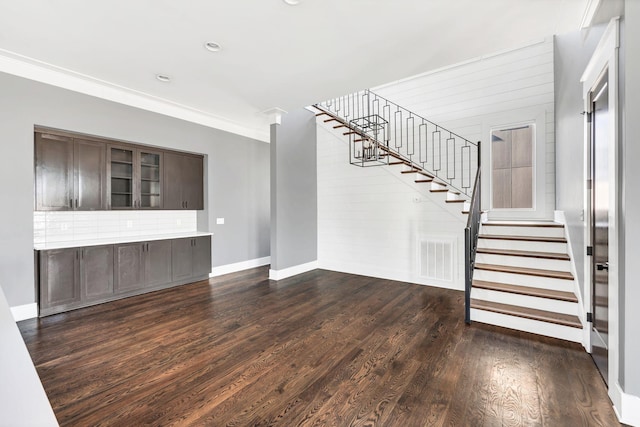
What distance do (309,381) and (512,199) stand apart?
16.0 ft

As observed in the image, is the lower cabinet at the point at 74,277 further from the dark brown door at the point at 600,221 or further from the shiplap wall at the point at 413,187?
the dark brown door at the point at 600,221

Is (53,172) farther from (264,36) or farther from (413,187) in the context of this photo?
(413,187)

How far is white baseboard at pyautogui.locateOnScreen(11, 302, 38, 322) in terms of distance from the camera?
3537 mm

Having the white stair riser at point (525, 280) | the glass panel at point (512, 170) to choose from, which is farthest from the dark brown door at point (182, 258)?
the glass panel at point (512, 170)

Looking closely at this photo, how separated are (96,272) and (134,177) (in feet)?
5.02

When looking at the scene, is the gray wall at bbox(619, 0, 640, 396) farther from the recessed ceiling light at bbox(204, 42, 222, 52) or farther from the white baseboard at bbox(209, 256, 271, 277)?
the white baseboard at bbox(209, 256, 271, 277)

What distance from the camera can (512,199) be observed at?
210 inches

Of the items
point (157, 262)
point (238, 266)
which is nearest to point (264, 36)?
point (157, 262)

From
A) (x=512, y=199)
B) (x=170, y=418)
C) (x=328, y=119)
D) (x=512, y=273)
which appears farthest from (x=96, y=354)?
(x=512, y=199)

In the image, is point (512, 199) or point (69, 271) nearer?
point (69, 271)

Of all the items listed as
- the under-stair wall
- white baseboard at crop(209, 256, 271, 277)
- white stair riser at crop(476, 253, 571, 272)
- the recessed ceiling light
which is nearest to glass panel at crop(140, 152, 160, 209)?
white baseboard at crop(209, 256, 271, 277)

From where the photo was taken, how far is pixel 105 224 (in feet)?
15.3

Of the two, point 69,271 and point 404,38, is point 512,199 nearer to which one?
point 404,38

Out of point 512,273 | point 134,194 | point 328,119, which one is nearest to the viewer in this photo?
point 512,273
